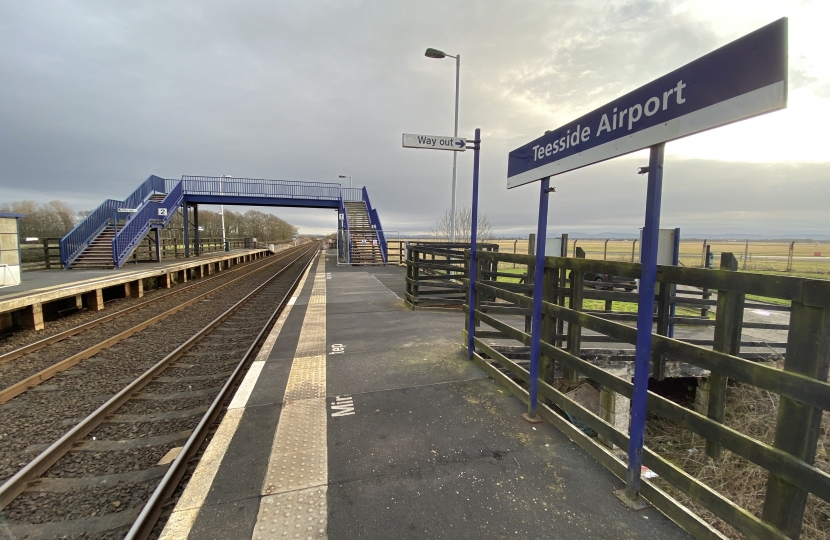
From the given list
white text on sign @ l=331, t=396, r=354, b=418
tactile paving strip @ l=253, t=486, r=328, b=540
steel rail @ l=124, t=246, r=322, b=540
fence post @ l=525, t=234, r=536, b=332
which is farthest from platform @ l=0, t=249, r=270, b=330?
fence post @ l=525, t=234, r=536, b=332

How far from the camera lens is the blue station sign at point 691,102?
1443mm

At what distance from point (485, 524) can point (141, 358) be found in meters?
6.02

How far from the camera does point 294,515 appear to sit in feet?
6.95

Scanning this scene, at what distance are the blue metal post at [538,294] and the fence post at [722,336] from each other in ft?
3.91

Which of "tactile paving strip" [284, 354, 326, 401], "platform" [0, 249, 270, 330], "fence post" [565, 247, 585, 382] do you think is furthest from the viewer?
"platform" [0, 249, 270, 330]

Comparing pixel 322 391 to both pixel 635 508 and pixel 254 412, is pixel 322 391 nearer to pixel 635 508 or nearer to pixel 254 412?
pixel 254 412

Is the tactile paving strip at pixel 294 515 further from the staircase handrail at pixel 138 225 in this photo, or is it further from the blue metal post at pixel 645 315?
the staircase handrail at pixel 138 225

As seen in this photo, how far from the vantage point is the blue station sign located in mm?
1443

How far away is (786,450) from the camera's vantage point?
63.5 inches

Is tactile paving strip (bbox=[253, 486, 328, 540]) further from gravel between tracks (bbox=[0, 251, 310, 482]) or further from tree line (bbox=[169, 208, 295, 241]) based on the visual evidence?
tree line (bbox=[169, 208, 295, 241])

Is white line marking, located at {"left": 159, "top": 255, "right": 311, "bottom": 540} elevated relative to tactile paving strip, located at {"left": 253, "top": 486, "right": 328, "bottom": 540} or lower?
lower

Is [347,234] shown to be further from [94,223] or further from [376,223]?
[94,223]

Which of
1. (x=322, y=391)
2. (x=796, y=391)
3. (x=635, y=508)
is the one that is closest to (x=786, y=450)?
(x=796, y=391)

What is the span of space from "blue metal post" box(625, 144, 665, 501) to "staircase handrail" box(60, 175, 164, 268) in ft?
62.9
